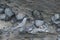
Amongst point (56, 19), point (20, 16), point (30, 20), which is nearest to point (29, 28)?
point (30, 20)

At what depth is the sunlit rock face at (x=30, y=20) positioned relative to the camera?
290cm

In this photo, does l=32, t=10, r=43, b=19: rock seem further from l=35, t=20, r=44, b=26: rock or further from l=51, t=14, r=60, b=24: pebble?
l=51, t=14, r=60, b=24: pebble

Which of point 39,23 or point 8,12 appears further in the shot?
point 8,12

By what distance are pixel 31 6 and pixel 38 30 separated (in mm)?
412

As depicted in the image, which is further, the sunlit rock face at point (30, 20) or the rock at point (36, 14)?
the rock at point (36, 14)

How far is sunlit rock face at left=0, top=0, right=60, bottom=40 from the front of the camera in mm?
2902

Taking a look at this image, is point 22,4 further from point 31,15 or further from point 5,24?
point 5,24

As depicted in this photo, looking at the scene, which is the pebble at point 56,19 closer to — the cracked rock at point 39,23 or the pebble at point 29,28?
the cracked rock at point 39,23

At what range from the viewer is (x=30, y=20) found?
305cm

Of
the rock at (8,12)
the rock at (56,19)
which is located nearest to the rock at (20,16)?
the rock at (8,12)

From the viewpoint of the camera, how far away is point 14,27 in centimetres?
299

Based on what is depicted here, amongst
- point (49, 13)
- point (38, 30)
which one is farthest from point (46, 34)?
point (49, 13)

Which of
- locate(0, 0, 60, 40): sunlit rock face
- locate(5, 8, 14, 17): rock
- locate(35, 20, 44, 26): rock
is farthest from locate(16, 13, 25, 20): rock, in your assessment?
locate(35, 20, 44, 26): rock

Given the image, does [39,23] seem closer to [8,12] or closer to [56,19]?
[56,19]
